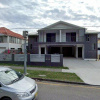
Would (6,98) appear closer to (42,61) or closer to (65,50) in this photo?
(42,61)

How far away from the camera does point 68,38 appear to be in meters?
20.9

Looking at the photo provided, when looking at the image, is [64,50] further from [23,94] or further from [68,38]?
[23,94]

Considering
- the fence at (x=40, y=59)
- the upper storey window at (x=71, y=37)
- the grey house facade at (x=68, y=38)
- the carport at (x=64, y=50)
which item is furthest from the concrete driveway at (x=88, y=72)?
the carport at (x=64, y=50)

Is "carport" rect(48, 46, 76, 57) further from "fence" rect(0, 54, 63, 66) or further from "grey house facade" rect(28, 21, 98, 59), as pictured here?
"fence" rect(0, 54, 63, 66)

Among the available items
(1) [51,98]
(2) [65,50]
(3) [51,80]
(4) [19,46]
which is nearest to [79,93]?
(1) [51,98]

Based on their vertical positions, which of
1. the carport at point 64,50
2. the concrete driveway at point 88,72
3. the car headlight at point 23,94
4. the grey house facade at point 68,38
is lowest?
the concrete driveway at point 88,72

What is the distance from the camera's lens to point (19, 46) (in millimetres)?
27141

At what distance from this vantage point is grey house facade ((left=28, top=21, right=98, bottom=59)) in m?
18.0

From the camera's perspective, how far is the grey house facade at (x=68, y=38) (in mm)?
18000

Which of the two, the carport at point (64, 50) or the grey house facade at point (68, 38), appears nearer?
the grey house facade at point (68, 38)

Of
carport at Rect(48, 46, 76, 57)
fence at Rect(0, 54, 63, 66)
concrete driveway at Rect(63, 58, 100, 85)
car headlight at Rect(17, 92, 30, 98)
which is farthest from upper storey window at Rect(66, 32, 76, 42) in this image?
car headlight at Rect(17, 92, 30, 98)

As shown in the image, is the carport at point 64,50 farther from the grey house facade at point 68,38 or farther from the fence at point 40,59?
the fence at point 40,59

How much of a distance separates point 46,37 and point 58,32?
3026 millimetres

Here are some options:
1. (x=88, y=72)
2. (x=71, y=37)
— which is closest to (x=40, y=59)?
(x=88, y=72)
